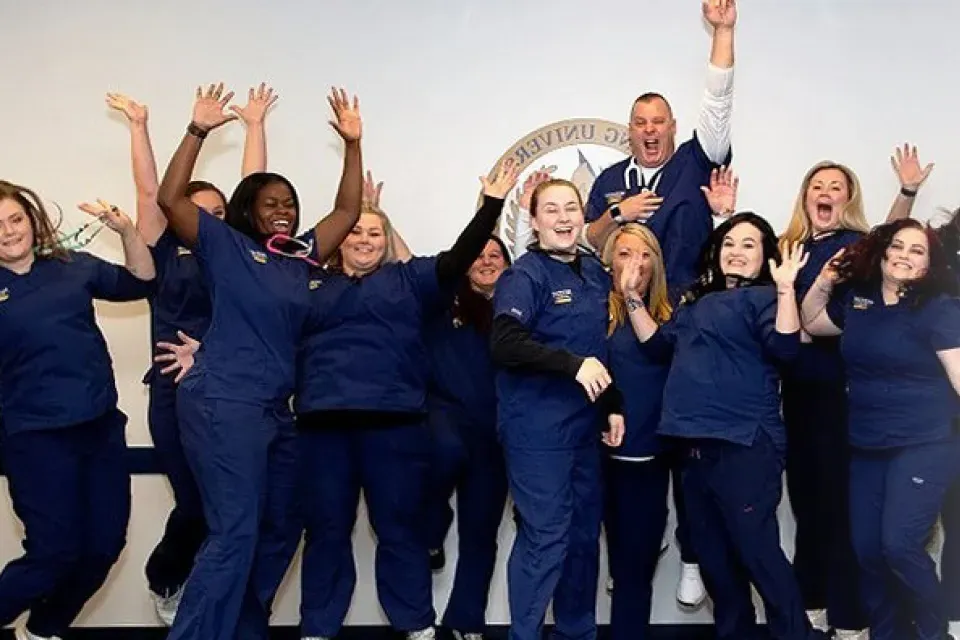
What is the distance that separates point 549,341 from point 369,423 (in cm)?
66

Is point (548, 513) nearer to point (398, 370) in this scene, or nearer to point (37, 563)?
point (398, 370)

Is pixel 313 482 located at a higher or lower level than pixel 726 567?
higher

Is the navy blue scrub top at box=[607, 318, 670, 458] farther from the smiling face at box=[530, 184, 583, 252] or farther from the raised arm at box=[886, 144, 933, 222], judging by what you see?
the raised arm at box=[886, 144, 933, 222]

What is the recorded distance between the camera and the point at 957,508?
3.58 m

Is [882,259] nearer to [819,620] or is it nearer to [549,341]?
[549,341]

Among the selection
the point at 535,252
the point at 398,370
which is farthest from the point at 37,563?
the point at 535,252

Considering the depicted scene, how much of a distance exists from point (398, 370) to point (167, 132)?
1.41 meters

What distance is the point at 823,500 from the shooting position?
359 cm

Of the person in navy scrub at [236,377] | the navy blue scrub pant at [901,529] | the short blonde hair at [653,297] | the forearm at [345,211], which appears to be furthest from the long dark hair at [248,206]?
the navy blue scrub pant at [901,529]

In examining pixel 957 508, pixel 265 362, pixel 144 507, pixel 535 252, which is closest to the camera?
pixel 265 362

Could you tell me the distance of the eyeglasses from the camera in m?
3.17

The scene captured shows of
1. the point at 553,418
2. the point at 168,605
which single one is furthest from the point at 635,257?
the point at 168,605

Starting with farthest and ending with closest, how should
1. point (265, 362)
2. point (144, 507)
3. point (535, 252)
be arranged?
point (144, 507) < point (535, 252) < point (265, 362)

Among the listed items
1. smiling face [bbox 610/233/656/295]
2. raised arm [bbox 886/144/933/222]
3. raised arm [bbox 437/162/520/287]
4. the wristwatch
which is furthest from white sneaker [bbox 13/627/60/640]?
raised arm [bbox 886/144/933/222]
